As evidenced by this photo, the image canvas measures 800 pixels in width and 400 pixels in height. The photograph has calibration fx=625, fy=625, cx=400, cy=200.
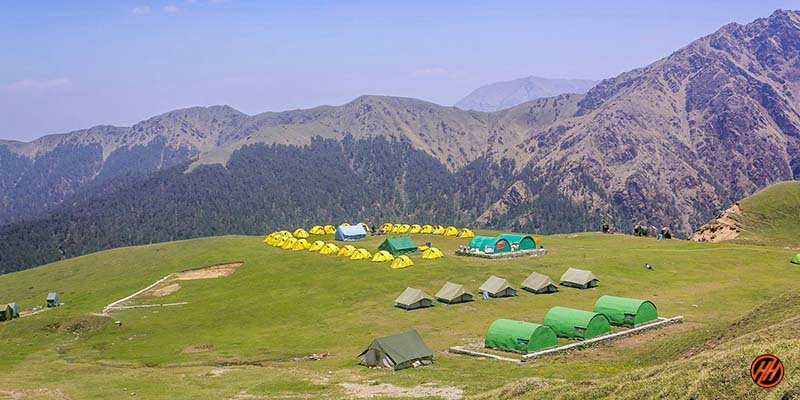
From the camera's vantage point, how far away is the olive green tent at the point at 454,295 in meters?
75.1

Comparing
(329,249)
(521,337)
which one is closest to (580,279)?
(521,337)

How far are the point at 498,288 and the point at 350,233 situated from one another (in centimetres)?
5593

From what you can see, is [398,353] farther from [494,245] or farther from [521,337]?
[494,245]

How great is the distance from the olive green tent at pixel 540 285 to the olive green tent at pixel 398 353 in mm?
31381

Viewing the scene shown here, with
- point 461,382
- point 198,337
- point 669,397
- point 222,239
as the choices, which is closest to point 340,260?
point 198,337

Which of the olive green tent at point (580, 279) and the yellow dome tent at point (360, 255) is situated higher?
the yellow dome tent at point (360, 255)

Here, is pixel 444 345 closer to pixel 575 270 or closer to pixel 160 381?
pixel 160 381

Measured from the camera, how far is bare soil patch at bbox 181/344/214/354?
62156 mm

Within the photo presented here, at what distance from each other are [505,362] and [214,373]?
77.2 feet

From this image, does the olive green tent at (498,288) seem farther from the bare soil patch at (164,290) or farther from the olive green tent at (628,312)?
the bare soil patch at (164,290)

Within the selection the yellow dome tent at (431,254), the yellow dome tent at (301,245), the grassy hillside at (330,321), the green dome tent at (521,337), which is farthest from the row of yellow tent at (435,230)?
the green dome tent at (521,337)

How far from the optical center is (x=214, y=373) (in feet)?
167

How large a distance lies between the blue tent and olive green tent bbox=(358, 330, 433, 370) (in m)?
76.2

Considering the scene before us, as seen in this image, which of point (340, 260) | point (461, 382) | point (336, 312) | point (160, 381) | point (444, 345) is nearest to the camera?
point (461, 382)
